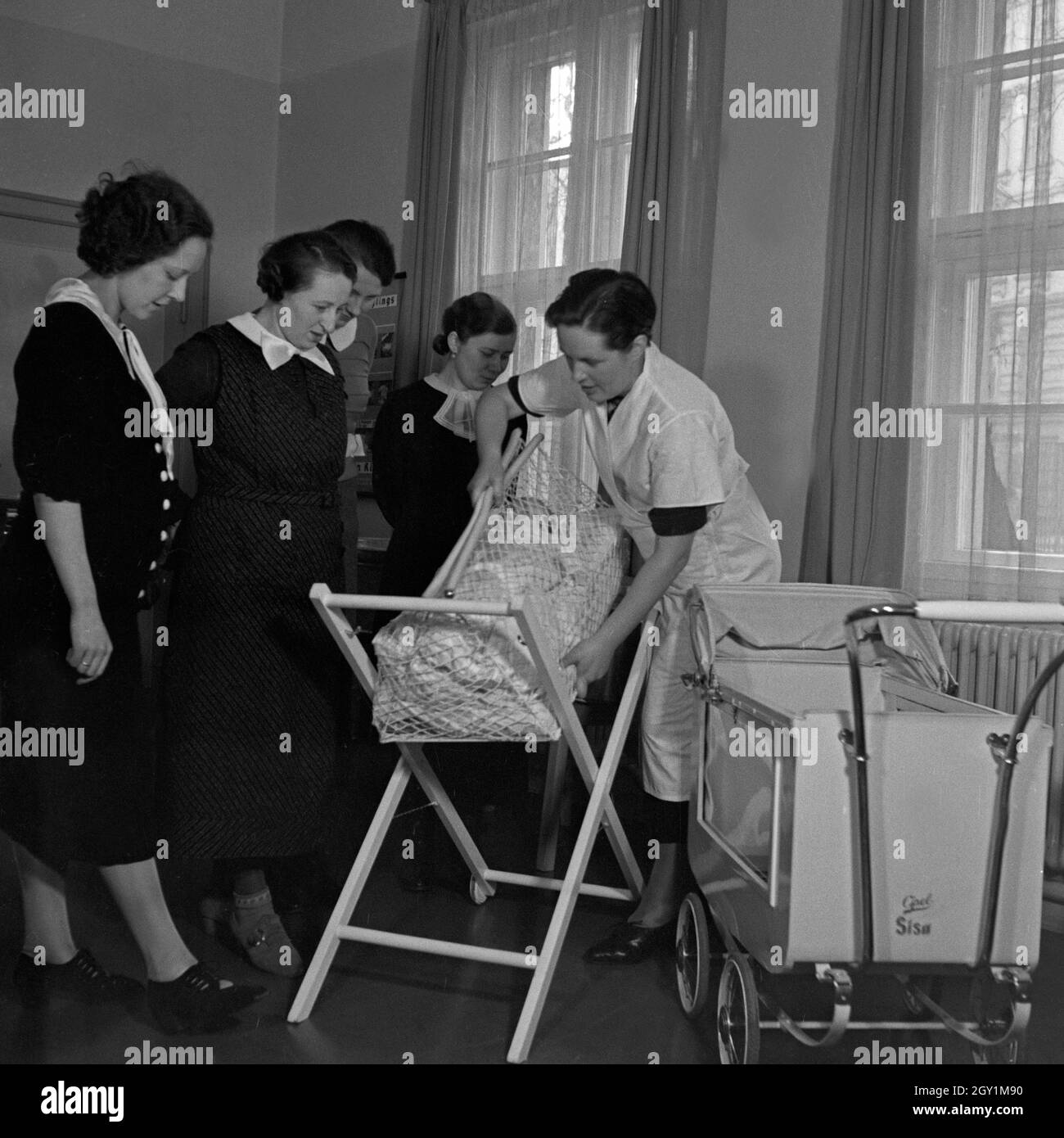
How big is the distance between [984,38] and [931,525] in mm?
1298

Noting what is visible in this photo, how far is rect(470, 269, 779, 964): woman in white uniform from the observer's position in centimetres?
229

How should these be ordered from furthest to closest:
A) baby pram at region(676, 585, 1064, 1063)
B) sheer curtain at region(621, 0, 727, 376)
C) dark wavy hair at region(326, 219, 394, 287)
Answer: sheer curtain at region(621, 0, 727, 376), dark wavy hair at region(326, 219, 394, 287), baby pram at region(676, 585, 1064, 1063)

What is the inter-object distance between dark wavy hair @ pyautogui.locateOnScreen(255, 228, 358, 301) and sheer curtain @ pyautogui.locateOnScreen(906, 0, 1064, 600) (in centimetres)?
176

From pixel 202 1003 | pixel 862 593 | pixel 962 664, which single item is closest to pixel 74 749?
pixel 202 1003

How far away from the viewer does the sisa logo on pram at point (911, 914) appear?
1.80m

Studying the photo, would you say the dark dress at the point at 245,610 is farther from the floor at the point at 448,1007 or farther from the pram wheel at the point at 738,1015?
the pram wheel at the point at 738,1015

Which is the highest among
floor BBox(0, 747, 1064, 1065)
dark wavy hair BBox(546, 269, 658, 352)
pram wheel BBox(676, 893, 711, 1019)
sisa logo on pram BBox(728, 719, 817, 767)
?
dark wavy hair BBox(546, 269, 658, 352)

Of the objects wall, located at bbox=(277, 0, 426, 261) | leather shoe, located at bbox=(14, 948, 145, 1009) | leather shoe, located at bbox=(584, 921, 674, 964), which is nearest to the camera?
leather shoe, located at bbox=(14, 948, 145, 1009)

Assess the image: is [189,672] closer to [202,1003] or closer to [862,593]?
[202,1003]

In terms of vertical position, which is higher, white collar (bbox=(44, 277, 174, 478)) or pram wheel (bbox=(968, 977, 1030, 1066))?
white collar (bbox=(44, 277, 174, 478))

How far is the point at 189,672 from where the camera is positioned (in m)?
2.35
